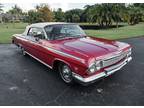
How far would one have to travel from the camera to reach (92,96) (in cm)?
388

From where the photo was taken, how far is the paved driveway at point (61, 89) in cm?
370

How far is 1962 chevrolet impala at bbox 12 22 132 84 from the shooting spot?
12.4 ft

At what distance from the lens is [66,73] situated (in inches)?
→ 177

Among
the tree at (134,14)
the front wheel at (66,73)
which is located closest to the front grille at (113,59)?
the front wheel at (66,73)

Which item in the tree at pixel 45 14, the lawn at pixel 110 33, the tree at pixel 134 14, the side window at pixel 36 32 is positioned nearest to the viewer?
the side window at pixel 36 32

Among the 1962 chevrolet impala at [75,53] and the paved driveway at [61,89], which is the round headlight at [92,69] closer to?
the 1962 chevrolet impala at [75,53]

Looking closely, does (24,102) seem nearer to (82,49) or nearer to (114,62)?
(82,49)

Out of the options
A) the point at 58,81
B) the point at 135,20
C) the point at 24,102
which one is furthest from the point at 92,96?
the point at 135,20

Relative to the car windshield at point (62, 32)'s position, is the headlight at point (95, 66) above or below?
below

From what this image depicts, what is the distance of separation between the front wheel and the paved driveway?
0.14 metres

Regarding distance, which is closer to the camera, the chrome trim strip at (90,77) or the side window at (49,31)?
the chrome trim strip at (90,77)

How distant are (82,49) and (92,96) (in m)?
1.16

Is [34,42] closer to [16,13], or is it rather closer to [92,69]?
[92,69]

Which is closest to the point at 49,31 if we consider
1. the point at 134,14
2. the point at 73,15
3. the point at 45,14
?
the point at 45,14
